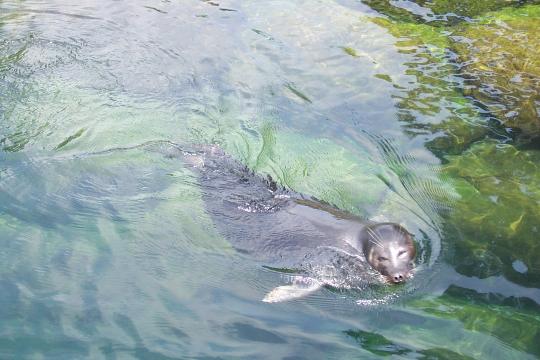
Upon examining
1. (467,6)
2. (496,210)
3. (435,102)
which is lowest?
(496,210)

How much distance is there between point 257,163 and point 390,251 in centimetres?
250

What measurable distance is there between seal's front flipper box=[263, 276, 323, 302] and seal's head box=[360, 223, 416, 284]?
1.72ft

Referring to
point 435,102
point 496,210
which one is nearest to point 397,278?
point 496,210

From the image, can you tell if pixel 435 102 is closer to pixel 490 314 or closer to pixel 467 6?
pixel 467 6

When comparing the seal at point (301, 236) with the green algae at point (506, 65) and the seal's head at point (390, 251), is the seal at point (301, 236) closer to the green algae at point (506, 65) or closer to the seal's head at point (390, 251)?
the seal's head at point (390, 251)

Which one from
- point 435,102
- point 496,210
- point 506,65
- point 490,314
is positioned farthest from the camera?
point 506,65

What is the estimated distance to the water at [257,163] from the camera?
4.38 metres

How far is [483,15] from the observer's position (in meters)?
9.79

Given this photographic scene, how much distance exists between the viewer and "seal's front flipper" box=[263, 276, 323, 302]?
4.59 m

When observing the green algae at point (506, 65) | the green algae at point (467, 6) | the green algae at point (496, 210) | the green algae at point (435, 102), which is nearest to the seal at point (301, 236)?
the green algae at point (496, 210)

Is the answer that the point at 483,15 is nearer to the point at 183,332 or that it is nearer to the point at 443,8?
the point at 443,8

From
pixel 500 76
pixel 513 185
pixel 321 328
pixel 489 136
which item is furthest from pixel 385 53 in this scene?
pixel 321 328

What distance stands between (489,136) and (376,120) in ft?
4.62

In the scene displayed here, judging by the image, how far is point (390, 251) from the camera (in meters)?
4.71
